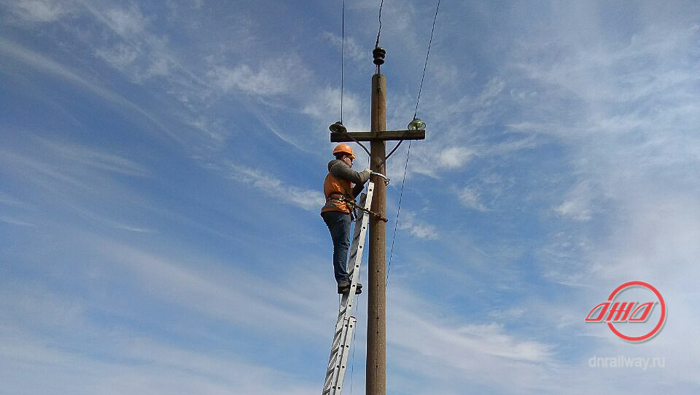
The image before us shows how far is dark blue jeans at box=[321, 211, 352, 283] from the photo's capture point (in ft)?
23.1

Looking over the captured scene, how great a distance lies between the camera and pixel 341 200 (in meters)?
7.36

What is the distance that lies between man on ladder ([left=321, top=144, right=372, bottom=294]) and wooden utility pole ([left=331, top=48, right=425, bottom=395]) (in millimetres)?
224

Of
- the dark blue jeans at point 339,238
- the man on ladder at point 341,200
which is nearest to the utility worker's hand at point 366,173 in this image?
the man on ladder at point 341,200

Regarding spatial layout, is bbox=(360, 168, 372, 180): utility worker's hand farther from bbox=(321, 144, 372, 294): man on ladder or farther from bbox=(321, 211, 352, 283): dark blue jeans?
bbox=(321, 211, 352, 283): dark blue jeans

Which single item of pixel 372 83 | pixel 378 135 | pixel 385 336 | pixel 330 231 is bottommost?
pixel 385 336

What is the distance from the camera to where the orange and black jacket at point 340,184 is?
24.0ft

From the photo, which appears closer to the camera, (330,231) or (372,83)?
(330,231)

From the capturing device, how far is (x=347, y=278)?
6.99 metres

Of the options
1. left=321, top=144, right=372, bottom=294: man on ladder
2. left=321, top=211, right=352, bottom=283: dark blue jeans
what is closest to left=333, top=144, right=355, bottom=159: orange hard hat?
left=321, top=144, right=372, bottom=294: man on ladder

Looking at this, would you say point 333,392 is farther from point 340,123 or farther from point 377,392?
point 340,123

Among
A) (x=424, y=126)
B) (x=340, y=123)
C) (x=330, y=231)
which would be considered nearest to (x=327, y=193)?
(x=330, y=231)

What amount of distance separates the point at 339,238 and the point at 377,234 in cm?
52

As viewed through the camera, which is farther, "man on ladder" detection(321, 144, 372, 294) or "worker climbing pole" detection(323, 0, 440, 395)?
"man on ladder" detection(321, 144, 372, 294)

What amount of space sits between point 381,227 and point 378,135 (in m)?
1.23
